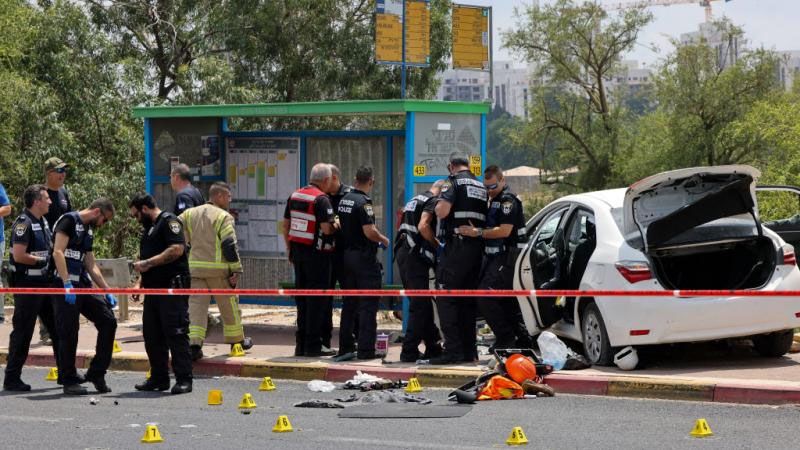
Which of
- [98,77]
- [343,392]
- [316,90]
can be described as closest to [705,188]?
[343,392]

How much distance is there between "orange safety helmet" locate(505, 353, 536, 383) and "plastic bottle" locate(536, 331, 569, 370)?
68 cm

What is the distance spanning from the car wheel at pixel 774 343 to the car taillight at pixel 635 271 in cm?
142

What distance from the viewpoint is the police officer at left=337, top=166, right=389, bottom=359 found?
39.0 ft

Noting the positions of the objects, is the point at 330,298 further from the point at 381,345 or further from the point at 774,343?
the point at 774,343

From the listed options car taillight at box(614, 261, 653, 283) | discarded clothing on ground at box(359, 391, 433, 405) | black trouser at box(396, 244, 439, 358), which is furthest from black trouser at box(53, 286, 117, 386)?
car taillight at box(614, 261, 653, 283)

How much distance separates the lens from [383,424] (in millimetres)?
8859

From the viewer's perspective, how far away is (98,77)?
2809 centimetres

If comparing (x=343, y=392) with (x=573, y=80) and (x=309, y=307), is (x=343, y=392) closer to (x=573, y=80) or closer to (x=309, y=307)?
(x=309, y=307)

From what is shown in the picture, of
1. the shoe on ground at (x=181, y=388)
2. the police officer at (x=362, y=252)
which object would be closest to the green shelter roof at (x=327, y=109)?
the police officer at (x=362, y=252)

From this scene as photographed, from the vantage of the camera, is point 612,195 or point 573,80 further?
point 573,80

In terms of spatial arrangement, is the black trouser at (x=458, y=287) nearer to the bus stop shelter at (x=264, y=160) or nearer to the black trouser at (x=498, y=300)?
the black trouser at (x=498, y=300)

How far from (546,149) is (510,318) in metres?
41.2

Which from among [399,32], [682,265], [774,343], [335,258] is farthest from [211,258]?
[399,32]

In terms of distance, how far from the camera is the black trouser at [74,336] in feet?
35.8
